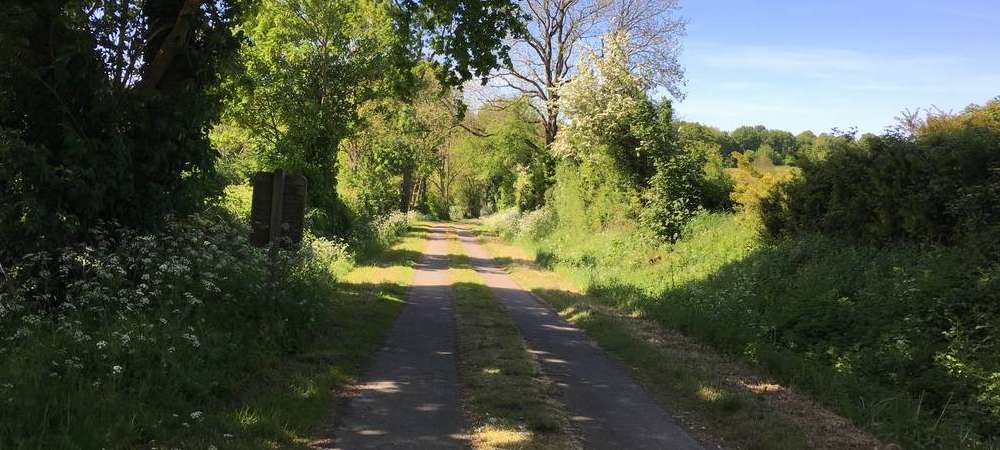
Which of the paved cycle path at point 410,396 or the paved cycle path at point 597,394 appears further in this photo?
the paved cycle path at point 597,394

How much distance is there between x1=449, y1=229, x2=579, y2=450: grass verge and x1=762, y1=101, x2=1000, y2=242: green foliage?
20.6ft

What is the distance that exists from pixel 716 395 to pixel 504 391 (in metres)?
Answer: 2.39

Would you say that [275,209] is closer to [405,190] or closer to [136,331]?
[136,331]

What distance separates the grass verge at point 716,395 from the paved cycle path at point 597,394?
246mm

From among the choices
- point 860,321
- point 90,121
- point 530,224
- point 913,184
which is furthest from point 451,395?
point 530,224

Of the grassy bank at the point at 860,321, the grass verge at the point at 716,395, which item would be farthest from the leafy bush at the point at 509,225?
the grass verge at the point at 716,395

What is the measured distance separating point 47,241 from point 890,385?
9237 mm

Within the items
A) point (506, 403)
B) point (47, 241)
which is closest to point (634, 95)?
point (506, 403)

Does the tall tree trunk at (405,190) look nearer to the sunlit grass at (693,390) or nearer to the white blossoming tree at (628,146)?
the white blossoming tree at (628,146)

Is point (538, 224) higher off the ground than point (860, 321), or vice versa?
point (538, 224)

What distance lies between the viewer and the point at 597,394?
7570 mm

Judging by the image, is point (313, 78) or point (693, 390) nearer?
point (693, 390)

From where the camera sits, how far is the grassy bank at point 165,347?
15.8 feet

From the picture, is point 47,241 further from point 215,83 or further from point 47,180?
point 215,83
